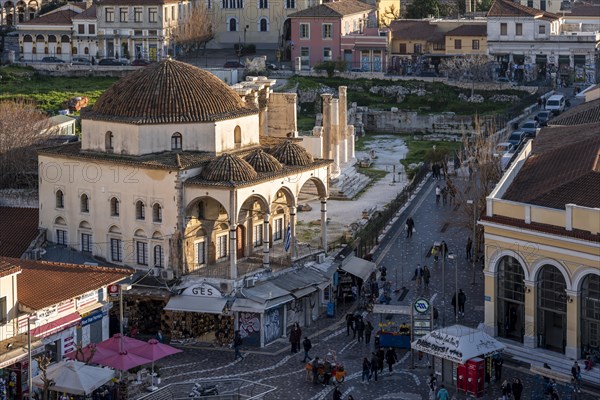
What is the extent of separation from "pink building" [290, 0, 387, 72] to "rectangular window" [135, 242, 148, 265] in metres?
61.5

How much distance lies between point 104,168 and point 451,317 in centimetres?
1447

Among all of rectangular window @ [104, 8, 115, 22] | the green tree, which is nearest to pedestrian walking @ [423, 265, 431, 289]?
rectangular window @ [104, 8, 115, 22]

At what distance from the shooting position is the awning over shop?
4897cm

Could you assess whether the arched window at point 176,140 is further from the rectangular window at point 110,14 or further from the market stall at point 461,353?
the rectangular window at point 110,14

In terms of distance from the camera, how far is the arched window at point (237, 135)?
62344mm

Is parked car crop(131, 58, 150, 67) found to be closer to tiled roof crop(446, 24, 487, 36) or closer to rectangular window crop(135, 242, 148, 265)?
tiled roof crop(446, 24, 487, 36)

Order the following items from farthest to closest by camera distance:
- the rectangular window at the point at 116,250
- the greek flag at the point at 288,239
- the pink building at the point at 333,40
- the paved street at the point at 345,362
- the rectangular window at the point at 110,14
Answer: the rectangular window at the point at 110,14
the pink building at the point at 333,40
the greek flag at the point at 288,239
the rectangular window at the point at 116,250
the paved street at the point at 345,362

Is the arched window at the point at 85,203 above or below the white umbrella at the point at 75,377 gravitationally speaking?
above

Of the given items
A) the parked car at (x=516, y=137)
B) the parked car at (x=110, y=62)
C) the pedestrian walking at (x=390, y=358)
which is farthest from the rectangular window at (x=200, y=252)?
the parked car at (x=110, y=62)

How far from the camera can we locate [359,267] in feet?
202

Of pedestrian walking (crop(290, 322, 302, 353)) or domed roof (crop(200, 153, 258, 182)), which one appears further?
domed roof (crop(200, 153, 258, 182))

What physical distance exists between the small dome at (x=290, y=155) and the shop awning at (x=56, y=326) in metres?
12.8

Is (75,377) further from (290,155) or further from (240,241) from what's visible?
(290,155)

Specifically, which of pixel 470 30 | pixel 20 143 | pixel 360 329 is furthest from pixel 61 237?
pixel 470 30
